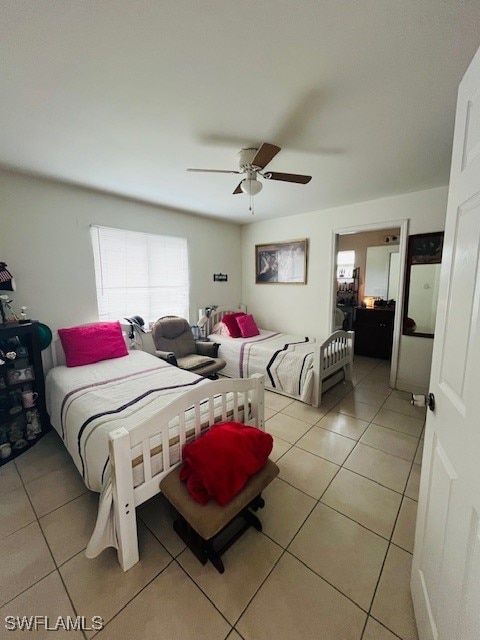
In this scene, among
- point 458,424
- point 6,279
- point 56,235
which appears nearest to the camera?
point 458,424

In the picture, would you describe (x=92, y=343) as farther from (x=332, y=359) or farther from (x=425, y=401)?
(x=425, y=401)

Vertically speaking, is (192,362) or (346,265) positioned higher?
(346,265)

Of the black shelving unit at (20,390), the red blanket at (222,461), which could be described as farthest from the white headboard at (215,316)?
the red blanket at (222,461)

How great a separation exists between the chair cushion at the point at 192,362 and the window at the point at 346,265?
145 inches

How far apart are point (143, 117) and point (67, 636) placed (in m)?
2.69

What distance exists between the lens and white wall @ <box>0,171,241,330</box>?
2.44 meters

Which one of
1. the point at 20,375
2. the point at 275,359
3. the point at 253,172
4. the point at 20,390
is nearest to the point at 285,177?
the point at 253,172

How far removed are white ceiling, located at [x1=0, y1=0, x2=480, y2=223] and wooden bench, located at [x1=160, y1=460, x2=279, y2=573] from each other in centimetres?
212

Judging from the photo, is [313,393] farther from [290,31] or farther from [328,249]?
[290,31]

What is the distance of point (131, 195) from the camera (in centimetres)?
304

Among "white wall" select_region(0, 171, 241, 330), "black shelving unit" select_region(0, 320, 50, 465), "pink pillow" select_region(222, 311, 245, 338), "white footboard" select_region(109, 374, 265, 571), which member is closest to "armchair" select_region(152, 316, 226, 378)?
"pink pillow" select_region(222, 311, 245, 338)

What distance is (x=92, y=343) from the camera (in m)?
2.75

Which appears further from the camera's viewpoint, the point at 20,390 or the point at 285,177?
the point at 20,390

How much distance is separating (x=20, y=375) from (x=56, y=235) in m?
1.45
